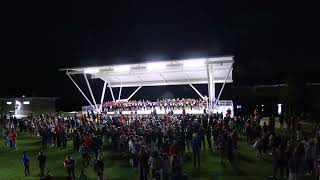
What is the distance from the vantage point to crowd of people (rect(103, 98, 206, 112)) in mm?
39169

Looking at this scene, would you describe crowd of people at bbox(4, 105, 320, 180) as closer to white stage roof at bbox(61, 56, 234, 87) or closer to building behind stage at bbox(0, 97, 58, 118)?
white stage roof at bbox(61, 56, 234, 87)

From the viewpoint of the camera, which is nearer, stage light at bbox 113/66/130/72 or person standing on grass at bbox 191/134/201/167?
person standing on grass at bbox 191/134/201/167

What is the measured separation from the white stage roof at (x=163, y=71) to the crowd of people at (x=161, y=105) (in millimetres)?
3501

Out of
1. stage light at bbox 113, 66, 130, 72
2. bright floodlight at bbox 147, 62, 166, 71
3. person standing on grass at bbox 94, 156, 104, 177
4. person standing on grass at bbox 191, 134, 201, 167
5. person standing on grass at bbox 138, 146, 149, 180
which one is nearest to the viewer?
person standing on grass at bbox 138, 146, 149, 180

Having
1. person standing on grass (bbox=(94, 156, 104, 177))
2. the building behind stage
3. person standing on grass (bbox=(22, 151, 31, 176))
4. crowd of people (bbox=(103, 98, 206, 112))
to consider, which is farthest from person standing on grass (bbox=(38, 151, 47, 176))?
the building behind stage

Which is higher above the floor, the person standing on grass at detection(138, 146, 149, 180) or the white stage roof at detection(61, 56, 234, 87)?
the white stage roof at detection(61, 56, 234, 87)

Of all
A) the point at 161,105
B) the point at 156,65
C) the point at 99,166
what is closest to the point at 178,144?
the point at 99,166

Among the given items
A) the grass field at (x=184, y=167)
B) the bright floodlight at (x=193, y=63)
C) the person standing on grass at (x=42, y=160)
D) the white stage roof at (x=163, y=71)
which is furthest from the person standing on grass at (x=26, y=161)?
the bright floodlight at (x=193, y=63)

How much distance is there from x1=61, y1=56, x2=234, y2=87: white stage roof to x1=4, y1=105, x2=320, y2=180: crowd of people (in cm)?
1044

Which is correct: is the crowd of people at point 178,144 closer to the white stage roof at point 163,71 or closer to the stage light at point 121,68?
the white stage roof at point 163,71

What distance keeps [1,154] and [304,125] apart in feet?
65.7

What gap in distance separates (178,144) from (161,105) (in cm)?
2321

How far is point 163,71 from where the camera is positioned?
43.4 metres

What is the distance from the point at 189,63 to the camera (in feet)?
126
